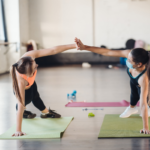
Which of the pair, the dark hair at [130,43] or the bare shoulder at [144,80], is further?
the dark hair at [130,43]

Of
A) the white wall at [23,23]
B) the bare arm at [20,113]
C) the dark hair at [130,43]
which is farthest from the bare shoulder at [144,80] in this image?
the dark hair at [130,43]

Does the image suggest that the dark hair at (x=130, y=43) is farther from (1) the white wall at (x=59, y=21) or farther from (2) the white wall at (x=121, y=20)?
(1) the white wall at (x=59, y=21)

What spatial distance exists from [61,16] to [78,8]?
0.68m

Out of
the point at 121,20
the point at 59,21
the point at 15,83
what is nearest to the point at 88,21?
the point at 59,21

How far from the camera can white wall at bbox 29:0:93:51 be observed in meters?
8.80

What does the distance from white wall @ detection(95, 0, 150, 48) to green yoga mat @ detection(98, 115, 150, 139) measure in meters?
6.62

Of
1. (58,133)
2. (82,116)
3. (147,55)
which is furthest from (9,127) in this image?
(147,55)

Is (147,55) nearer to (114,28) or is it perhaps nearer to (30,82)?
(30,82)

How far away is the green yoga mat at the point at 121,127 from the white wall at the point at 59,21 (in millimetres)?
6761

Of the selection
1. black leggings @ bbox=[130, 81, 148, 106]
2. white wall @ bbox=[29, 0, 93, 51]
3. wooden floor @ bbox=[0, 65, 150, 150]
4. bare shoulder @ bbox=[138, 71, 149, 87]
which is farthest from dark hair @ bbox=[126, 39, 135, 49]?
bare shoulder @ bbox=[138, 71, 149, 87]

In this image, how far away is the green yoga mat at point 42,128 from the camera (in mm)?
1917

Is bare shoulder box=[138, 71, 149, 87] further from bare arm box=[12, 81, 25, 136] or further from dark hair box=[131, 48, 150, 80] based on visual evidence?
bare arm box=[12, 81, 25, 136]

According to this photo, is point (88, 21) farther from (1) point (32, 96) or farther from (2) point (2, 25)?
(1) point (32, 96)

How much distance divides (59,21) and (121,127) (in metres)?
7.34
